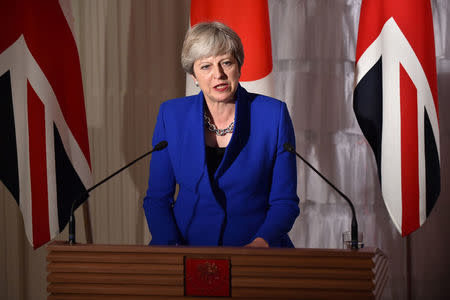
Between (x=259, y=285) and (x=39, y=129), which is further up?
(x=39, y=129)

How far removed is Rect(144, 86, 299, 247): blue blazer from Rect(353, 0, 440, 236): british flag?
0.84m

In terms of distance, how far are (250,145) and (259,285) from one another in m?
0.69

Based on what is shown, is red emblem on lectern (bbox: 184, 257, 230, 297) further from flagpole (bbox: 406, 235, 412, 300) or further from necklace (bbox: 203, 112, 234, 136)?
flagpole (bbox: 406, 235, 412, 300)

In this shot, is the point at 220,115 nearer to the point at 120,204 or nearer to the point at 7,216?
the point at 120,204

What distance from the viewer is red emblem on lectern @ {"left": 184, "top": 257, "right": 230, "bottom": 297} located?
3.86ft

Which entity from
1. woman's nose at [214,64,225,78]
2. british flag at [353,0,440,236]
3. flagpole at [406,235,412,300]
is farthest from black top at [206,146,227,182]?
flagpole at [406,235,412,300]

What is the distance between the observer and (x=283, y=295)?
3.80ft

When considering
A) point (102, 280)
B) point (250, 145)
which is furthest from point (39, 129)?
point (102, 280)

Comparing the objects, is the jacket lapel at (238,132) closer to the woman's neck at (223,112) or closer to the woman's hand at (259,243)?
the woman's neck at (223,112)

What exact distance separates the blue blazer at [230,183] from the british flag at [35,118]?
0.91m

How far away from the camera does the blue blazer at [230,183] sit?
68.1 inches

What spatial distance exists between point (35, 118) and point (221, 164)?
1.23m

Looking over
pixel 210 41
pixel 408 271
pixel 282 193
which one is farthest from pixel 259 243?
pixel 408 271

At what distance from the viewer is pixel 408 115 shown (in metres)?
2.43
